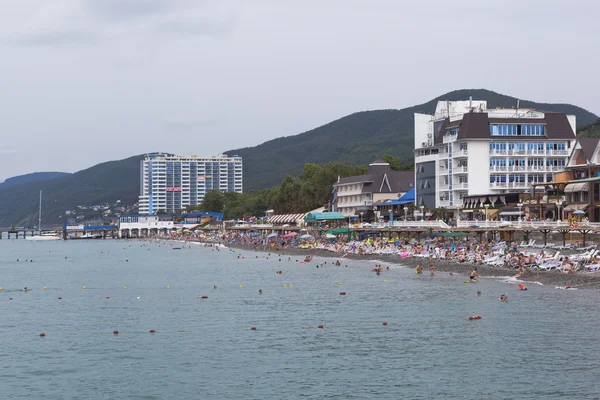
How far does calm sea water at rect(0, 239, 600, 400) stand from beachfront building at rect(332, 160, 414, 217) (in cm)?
7486

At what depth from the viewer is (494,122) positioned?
104125 millimetres

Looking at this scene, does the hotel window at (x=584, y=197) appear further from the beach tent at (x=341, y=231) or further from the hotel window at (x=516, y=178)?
the beach tent at (x=341, y=231)

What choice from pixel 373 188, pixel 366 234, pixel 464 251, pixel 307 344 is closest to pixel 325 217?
pixel 373 188

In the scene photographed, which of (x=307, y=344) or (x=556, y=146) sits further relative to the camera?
(x=556, y=146)

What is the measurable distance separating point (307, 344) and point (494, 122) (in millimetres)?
78102

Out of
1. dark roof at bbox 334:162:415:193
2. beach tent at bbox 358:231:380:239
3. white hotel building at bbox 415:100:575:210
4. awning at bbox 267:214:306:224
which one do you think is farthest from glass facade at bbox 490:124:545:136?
awning at bbox 267:214:306:224

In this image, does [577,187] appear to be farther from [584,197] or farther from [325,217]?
[325,217]

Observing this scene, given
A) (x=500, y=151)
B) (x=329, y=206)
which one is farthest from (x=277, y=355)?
(x=329, y=206)

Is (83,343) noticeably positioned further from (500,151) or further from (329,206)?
(329,206)

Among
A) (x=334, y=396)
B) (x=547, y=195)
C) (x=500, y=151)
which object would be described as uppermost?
(x=500, y=151)

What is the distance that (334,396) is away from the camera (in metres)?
24.4

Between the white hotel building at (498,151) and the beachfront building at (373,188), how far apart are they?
74.9 ft

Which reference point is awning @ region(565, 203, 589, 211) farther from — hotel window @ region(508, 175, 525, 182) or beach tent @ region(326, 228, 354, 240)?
beach tent @ region(326, 228, 354, 240)

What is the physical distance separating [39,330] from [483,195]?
233 ft
